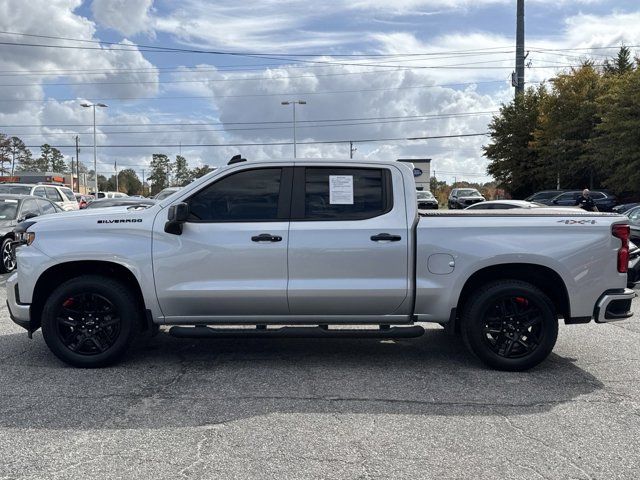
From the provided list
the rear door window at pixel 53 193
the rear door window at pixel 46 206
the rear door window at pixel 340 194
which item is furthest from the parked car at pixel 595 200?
the rear door window at pixel 340 194

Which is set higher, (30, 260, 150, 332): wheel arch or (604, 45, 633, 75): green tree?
(604, 45, 633, 75): green tree

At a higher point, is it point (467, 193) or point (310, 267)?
point (467, 193)

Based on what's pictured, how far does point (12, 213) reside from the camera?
12.1 m

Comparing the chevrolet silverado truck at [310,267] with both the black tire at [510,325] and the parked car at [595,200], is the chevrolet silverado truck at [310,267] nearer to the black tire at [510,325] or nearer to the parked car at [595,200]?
the black tire at [510,325]

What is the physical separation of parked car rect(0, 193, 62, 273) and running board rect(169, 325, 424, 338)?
7.74m

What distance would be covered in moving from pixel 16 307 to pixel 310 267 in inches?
106

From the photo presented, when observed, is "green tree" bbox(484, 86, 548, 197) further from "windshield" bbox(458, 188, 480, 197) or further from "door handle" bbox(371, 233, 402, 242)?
"door handle" bbox(371, 233, 402, 242)

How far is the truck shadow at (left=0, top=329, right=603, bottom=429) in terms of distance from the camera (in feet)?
14.4

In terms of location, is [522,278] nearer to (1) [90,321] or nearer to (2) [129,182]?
(1) [90,321]

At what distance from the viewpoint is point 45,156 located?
120188 millimetres

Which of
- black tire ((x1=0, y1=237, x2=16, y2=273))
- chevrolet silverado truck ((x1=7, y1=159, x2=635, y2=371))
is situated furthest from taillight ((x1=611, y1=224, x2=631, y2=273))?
black tire ((x1=0, y1=237, x2=16, y2=273))

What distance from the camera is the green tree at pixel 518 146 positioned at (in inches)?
1665

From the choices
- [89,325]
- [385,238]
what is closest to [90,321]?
[89,325]

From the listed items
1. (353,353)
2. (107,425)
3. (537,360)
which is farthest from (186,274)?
(537,360)
